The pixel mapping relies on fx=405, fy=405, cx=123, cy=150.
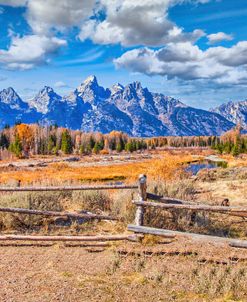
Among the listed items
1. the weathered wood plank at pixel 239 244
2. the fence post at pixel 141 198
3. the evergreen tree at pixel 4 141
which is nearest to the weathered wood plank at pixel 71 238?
the fence post at pixel 141 198

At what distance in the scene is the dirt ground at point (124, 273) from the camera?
6.65 meters

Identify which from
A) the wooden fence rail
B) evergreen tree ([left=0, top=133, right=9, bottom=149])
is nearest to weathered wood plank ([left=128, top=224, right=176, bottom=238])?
the wooden fence rail

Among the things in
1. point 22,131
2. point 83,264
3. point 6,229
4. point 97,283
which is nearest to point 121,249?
point 83,264

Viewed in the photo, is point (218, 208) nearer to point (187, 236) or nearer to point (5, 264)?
point (187, 236)

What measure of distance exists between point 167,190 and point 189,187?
2.25 m

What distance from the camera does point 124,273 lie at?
770 centimetres

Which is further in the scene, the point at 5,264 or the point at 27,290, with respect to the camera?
the point at 5,264

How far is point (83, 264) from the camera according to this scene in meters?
8.24

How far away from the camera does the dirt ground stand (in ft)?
21.8

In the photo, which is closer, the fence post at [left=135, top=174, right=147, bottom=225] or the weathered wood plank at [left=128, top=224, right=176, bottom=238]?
the weathered wood plank at [left=128, top=224, right=176, bottom=238]

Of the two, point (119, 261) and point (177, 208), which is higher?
point (177, 208)

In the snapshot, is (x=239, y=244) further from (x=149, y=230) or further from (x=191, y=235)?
(x=149, y=230)

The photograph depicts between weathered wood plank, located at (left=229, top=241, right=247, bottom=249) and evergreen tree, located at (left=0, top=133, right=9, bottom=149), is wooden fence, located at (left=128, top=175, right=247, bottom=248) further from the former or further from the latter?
evergreen tree, located at (left=0, top=133, right=9, bottom=149)

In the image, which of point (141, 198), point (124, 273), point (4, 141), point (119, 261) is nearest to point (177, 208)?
point (141, 198)
